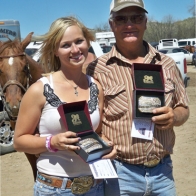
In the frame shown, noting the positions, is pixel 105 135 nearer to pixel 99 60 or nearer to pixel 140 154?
pixel 140 154

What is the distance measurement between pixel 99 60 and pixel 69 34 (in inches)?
15.5

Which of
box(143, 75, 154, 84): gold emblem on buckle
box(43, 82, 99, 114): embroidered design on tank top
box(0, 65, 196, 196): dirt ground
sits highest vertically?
box(143, 75, 154, 84): gold emblem on buckle

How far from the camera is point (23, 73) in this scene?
4.12m

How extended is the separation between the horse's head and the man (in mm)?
1742

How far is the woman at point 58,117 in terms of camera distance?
202 centimetres

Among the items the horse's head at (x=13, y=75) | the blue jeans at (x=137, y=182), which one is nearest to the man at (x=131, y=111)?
the blue jeans at (x=137, y=182)

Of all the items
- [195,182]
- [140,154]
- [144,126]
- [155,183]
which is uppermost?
[144,126]

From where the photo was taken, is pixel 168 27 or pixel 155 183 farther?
pixel 168 27

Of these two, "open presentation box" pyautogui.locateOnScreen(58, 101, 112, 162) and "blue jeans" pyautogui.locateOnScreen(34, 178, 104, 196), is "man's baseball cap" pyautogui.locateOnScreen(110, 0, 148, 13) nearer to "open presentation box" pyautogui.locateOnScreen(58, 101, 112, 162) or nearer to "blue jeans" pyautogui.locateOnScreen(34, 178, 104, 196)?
"open presentation box" pyautogui.locateOnScreen(58, 101, 112, 162)

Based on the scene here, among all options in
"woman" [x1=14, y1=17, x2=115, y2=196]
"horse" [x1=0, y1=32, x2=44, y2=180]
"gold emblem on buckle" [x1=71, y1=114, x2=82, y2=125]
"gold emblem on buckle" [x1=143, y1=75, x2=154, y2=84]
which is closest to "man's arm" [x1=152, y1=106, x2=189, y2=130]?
"gold emblem on buckle" [x1=143, y1=75, x2=154, y2=84]

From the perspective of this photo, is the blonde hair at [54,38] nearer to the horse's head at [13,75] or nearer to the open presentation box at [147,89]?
the open presentation box at [147,89]

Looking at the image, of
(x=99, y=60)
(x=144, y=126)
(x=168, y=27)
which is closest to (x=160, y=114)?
(x=144, y=126)

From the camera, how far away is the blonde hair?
83.1 inches

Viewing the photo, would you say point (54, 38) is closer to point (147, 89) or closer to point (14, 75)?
point (147, 89)
